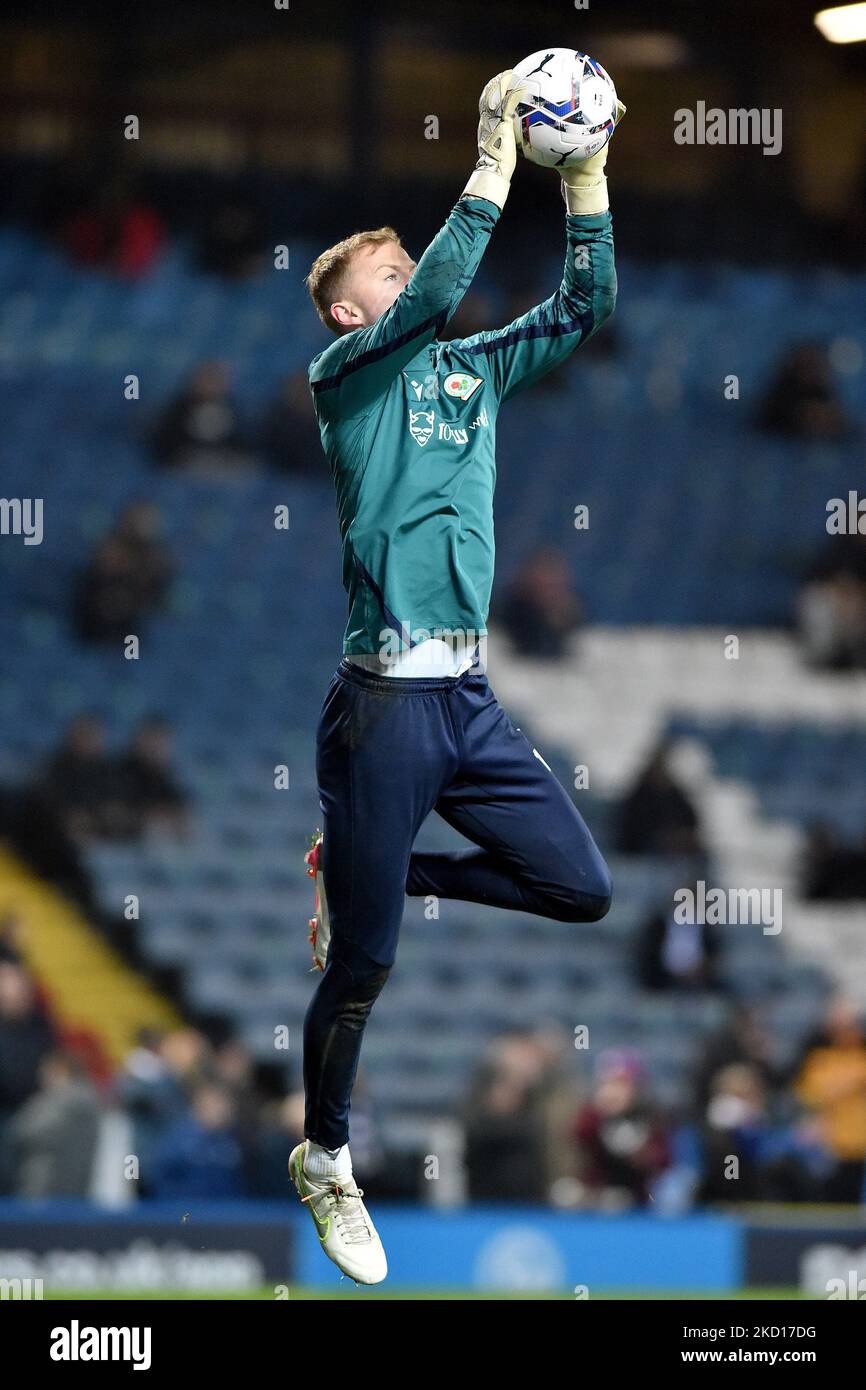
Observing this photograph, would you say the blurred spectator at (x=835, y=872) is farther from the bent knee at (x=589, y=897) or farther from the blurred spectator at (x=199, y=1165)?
the bent knee at (x=589, y=897)

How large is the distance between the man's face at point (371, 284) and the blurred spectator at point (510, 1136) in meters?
6.30

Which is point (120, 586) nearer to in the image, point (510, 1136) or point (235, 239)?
point (235, 239)

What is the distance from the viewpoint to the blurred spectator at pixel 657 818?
1376 centimetres

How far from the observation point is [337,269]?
5.47 meters

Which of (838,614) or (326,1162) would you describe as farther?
(838,614)

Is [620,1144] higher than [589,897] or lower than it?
lower

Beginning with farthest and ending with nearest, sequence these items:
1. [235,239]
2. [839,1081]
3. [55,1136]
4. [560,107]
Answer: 1. [235,239]
2. [839,1081]
3. [55,1136]
4. [560,107]

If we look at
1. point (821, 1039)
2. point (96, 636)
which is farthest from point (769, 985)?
point (96, 636)

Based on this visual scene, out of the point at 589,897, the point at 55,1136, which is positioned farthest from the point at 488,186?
the point at 55,1136

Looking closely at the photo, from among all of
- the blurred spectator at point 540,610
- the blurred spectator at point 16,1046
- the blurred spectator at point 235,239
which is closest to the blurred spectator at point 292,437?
the blurred spectator at point 235,239

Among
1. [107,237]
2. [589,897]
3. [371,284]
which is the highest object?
[107,237]

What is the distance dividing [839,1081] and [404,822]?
288 inches
